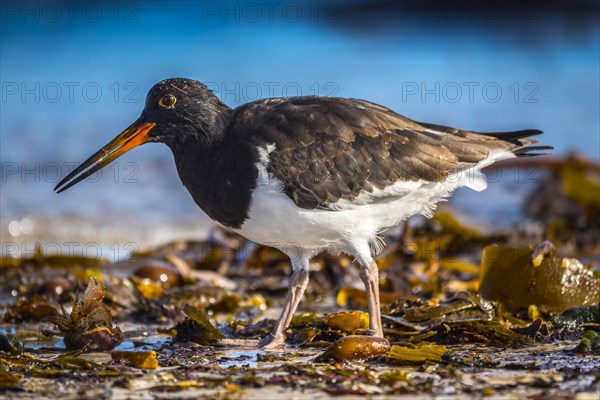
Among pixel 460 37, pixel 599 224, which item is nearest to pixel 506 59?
pixel 460 37

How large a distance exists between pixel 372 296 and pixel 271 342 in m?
0.62

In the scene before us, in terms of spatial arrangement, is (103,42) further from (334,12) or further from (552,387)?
(552,387)

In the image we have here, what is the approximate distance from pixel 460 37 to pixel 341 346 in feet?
62.7

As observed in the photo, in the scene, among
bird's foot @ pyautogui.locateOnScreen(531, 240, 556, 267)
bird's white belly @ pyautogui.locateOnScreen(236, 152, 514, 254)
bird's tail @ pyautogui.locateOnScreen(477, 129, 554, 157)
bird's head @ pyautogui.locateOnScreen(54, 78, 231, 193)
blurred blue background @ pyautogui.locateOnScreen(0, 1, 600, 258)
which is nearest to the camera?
bird's white belly @ pyautogui.locateOnScreen(236, 152, 514, 254)

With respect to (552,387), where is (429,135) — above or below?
above

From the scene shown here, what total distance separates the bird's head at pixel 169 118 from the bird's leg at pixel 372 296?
1.15 metres

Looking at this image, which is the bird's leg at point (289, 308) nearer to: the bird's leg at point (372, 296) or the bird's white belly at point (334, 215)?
the bird's white belly at point (334, 215)

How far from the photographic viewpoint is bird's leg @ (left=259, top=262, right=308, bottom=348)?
14.9 feet

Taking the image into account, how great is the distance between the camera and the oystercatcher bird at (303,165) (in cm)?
434

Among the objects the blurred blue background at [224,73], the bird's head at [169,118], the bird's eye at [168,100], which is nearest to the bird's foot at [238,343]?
the bird's head at [169,118]

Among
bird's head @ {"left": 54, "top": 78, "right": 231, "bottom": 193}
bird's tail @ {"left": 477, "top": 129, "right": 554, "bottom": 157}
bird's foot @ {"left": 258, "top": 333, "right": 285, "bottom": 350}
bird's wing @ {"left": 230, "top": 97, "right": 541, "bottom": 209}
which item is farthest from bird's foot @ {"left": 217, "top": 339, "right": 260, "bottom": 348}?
bird's tail @ {"left": 477, "top": 129, "right": 554, "bottom": 157}

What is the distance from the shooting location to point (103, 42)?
18.5 m

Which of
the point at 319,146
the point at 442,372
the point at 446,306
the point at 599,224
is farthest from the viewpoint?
the point at 599,224

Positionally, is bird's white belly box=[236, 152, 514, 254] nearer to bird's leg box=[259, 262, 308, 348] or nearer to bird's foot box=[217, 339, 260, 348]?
bird's leg box=[259, 262, 308, 348]
